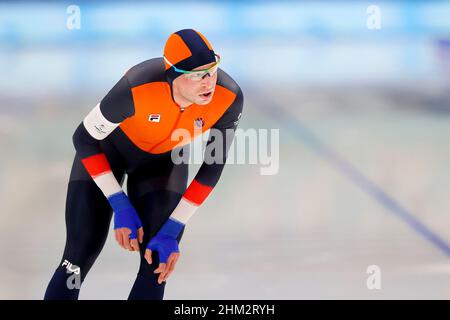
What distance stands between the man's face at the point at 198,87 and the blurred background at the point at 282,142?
1.25m

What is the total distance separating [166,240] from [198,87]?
0.59m

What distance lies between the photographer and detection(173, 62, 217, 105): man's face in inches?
106

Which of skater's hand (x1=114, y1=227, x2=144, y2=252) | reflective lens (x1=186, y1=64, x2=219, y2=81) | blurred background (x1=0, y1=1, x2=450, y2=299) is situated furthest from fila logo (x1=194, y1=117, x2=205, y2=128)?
blurred background (x1=0, y1=1, x2=450, y2=299)

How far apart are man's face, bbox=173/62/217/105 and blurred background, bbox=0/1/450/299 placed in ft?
4.10

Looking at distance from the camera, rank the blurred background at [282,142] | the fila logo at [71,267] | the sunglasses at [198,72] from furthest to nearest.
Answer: the blurred background at [282,142]
the fila logo at [71,267]
the sunglasses at [198,72]

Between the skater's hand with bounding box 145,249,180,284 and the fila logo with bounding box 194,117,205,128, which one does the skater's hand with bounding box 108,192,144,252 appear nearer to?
the skater's hand with bounding box 145,249,180,284

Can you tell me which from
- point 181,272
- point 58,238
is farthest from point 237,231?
point 58,238

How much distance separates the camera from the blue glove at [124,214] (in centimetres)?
273

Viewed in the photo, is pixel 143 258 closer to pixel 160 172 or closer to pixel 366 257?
pixel 160 172

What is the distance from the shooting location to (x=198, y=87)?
107 inches

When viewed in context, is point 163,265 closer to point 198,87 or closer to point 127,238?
point 127,238

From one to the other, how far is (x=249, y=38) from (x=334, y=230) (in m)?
1.35

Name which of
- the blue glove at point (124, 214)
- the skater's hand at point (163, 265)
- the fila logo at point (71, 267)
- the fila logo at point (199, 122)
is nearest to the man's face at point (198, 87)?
the fila logo at point (199, 122)

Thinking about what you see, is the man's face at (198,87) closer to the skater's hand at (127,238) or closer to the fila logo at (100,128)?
the fila logo at (100,128)
